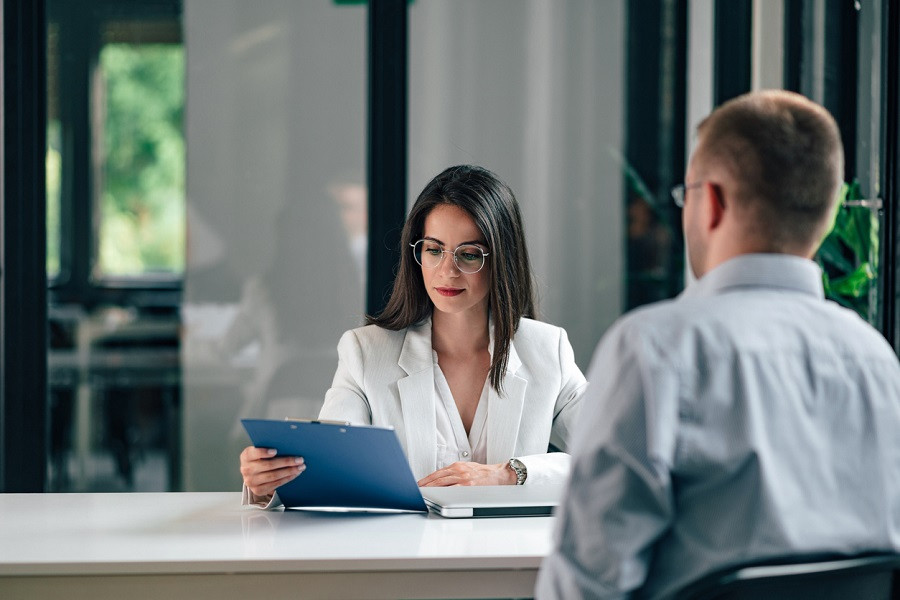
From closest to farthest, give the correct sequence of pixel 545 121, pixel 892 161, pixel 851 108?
1. pixel 892 161
2. pixel 851 108
3. pixel 545 121

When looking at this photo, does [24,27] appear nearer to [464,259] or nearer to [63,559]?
[464,259]

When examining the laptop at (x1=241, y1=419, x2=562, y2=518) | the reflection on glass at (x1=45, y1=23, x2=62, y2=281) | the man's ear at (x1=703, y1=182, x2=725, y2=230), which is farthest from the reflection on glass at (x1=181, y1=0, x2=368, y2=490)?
the man's ear at (x1=703, y1=182, x2=725, y2=230)

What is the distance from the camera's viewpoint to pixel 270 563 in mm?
1550

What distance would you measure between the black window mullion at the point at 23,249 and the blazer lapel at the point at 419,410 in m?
1.85

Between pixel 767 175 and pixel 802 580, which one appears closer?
pixel 802 580

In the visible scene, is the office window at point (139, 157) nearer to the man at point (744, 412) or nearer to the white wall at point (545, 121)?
the white wall at point (545, 121)

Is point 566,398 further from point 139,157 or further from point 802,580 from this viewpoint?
point 139,157

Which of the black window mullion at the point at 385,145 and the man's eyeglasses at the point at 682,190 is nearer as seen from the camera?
the man's eyeglasses at the point at 682,190

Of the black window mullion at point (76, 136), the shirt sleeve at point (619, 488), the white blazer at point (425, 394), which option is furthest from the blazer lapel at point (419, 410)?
the black window mullion at point (76, 136)

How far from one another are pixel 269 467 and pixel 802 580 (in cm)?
105

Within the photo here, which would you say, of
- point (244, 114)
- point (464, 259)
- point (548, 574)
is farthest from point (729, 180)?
point (244, 114)

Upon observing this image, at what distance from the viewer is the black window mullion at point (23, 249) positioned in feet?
11.7

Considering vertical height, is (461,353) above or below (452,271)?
below

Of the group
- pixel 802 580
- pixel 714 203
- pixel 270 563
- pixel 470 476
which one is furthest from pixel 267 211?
pixel 802 580
